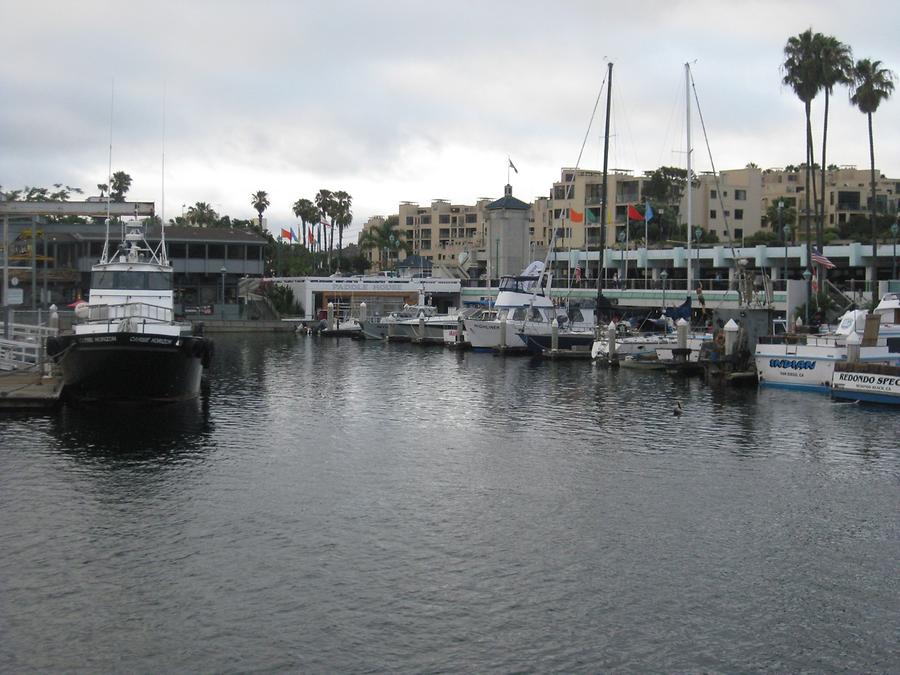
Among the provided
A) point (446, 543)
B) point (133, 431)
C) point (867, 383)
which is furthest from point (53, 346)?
point (867, 383)

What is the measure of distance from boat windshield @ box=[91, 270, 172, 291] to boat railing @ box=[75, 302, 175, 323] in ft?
4.35

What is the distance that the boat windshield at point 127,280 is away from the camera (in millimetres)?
35906

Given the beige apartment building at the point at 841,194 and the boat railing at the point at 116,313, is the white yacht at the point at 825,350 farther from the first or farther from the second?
the beige apartment building at the point at 841,194

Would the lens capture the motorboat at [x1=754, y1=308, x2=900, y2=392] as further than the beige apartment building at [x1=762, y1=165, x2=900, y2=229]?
No

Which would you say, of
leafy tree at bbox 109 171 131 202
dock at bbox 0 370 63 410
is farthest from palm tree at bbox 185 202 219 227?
dock at bbox 0 370 63 410

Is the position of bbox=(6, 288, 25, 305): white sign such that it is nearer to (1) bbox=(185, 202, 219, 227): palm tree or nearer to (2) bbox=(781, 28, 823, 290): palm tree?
(2) bbox=(781, 28, 823, 290): palm tree

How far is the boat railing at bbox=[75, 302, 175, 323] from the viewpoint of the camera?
32.6m

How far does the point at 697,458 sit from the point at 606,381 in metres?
20.0

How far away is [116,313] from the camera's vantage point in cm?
3447

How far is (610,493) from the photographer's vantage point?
22453mm

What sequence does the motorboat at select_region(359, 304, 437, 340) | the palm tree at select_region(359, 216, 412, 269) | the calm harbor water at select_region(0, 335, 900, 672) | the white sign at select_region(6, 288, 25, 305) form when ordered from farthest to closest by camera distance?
the palm tree at select_region(359, 216, 412, 269) → the motorboat at select_region(359, 304, 437, 340) → the white sign at select_region(6, 288, 25, 305) → the calm harbor water at select_region(0, 335, 900, 672)

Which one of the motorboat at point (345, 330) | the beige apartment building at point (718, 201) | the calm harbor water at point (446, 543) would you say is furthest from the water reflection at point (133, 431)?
the beige apartment building at point (718, 201)

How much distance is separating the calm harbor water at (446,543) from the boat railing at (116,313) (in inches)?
127

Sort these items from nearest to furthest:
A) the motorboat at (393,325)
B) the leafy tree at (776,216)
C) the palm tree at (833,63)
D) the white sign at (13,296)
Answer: the white sign at (13,296)
the palm tree at (833,63)
the motorboat at (393,325)
the leafy tree at (776,216)
